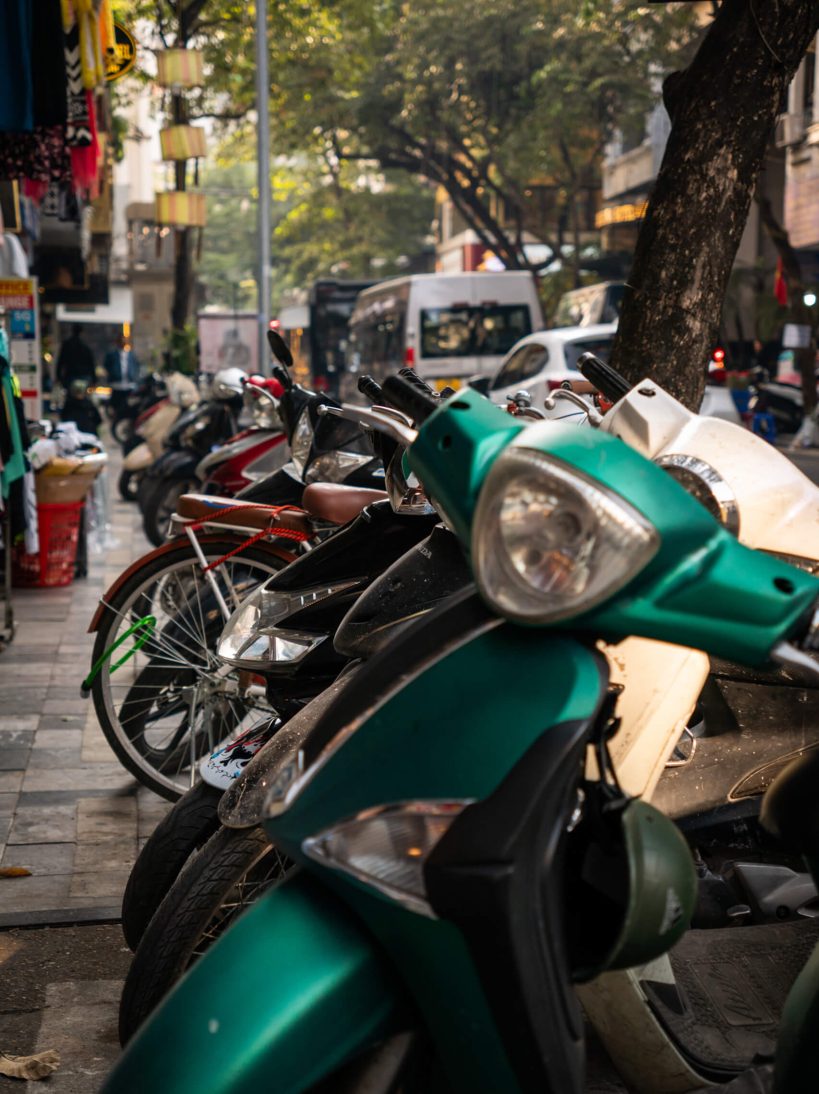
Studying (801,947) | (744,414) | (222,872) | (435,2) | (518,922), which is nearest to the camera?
(518,922)

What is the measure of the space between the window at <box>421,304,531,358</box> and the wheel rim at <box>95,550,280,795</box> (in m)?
19.5

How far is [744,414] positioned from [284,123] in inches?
564

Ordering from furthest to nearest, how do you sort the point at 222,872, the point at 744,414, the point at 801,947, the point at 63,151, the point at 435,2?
the point at 435,2 → the point at 744,414 → the point at 63,151 → the point at 801,947 → the point at 222,872

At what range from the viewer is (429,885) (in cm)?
175

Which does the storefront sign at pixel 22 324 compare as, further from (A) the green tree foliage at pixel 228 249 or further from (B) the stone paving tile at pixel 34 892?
(A) the green tree foliage at pixel 228 249

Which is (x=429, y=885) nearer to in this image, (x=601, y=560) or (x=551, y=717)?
(x=551, y=717)

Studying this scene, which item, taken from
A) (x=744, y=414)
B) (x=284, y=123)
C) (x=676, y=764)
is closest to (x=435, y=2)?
(x=284, y=123)

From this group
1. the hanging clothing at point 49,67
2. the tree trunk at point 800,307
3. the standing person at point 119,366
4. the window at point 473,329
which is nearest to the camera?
the hanging clothing at point 49,67

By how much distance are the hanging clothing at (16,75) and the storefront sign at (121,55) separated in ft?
13.4

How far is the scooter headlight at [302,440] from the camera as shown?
522cm

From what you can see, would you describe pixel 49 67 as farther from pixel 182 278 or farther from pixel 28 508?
pixel 182 278

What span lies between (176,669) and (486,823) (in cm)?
340

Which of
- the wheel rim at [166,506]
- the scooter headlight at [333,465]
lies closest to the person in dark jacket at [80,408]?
the wheel rim at [166,506]

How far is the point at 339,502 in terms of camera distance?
156 inches
